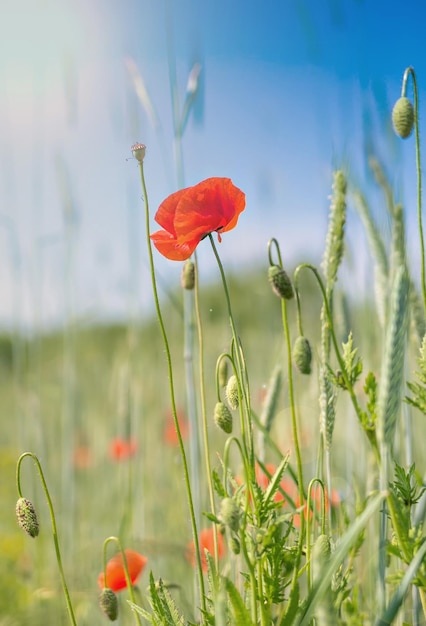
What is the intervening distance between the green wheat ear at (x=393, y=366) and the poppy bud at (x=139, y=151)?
22cm

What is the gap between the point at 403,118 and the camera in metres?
0.61

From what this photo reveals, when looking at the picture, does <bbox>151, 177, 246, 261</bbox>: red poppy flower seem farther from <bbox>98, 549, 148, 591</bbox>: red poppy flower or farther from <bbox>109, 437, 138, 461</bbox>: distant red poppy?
<bbox>109, 437, 138, 461</bbox>: distant red poppy

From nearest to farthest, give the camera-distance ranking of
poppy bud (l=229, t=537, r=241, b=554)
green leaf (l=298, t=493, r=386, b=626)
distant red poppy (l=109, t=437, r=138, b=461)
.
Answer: green leaf (l=298, t=493, r=386, b=626) < poppy bud (l=229, t=537, r=241, b=554) < distant red poppy (l=109, t=437, r=138, b=461)

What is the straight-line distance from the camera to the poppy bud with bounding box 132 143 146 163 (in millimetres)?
546

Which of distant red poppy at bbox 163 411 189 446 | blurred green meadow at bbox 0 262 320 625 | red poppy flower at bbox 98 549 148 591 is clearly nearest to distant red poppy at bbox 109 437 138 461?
blurred green meadow at bbox 0 262 320 625

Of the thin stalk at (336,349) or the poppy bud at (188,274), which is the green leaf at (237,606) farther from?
the poppy bud at (188,274)

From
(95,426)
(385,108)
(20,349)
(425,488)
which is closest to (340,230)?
(425,488)

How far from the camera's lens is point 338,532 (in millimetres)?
757

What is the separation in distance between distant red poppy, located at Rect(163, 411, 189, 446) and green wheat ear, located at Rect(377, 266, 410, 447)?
1315 mm

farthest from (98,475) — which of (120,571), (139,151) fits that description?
(139,151)

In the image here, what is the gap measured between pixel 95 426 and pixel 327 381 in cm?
191

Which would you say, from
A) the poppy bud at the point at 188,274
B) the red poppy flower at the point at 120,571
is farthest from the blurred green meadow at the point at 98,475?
the poppy bud at the point at 188,274

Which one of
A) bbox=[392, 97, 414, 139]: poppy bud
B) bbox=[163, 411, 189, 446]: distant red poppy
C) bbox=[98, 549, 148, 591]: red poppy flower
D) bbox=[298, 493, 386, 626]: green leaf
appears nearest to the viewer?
bbox=[298, 493, 386, 626]: green leaf

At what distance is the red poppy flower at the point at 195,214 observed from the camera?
0.61 meters
